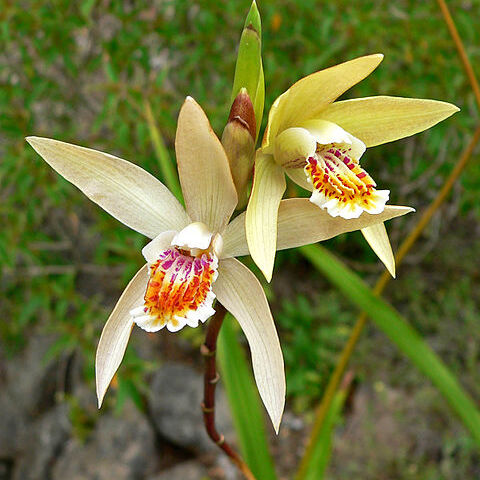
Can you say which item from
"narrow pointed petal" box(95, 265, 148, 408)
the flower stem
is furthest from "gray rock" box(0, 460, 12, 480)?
"narrow pointed petal" box(95, 265, 148, 408)

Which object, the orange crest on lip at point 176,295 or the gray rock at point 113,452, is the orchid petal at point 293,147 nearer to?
the orange crest on lip at point 176,295

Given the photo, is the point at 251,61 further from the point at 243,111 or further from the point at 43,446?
the point at 43,446

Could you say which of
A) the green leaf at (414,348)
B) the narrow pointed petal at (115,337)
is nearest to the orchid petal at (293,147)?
the narrow pointed petal at (115,337)

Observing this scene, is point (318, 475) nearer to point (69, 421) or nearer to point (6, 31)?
point (6, 31)

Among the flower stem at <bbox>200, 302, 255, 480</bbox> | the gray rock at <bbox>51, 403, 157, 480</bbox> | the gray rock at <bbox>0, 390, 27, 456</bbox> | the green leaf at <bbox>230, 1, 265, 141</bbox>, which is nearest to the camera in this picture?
the green leaf at <bbox>230, 1, 265, 141</bbox>

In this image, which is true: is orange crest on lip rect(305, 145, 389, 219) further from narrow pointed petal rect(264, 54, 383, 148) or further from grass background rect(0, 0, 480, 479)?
grass background rect(0, 0, 480, 479)
